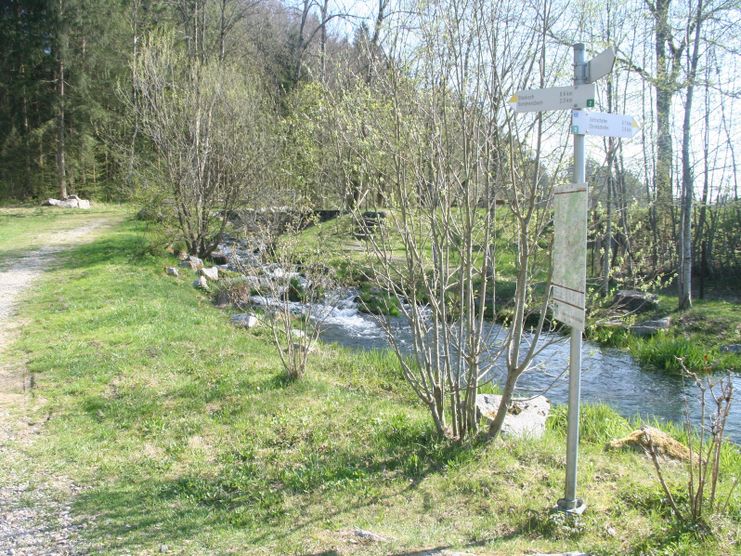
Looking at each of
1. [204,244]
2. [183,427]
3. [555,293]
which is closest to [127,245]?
[204,244]

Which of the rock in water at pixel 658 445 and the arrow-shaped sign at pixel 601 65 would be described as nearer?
the arrow-shaped sign at pixel 601 65

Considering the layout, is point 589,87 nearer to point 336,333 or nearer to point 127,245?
point 336,333

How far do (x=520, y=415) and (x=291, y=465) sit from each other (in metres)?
2.33

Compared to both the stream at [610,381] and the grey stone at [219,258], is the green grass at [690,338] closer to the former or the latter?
the stream at [610,381]

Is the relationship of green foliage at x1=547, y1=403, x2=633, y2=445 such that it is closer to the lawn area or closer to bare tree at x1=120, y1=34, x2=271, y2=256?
the lawn area

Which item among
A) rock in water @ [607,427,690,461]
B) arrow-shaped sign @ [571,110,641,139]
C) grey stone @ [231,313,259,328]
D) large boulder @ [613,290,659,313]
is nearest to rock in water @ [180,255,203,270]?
grey stone @ [231,313,259,328]

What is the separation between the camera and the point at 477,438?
5008 mm

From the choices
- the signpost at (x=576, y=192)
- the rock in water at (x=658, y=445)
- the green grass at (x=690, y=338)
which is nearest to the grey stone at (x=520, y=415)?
the rock in water at (x=658, y=445)

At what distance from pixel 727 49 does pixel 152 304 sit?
12616 millimetres

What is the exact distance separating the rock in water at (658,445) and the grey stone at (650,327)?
6887 mm

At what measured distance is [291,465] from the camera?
5.09 m

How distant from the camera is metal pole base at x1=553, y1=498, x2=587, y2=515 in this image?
12.6 ft

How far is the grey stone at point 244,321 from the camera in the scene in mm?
10812

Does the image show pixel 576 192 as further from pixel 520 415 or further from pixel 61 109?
pixel 61 109
